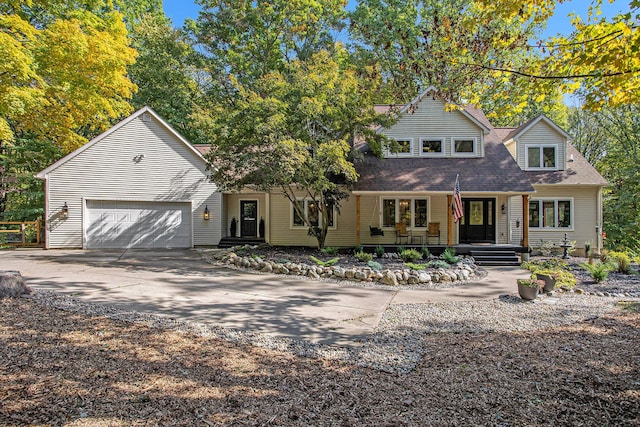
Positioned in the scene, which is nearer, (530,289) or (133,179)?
(530,289)

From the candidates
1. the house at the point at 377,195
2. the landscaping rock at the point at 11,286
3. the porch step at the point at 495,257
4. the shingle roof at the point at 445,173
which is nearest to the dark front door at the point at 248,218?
the house at the point at 377,195

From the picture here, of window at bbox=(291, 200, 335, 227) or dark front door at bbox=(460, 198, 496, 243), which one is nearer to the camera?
dark front door at bbox=(460, 198, 496, 243)

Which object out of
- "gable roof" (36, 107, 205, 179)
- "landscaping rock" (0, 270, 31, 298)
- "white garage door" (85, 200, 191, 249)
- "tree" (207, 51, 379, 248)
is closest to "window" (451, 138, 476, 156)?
"tree" (207, 51, 379, 248)

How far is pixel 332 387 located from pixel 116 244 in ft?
53.4

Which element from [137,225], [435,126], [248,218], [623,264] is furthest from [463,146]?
[137,225]

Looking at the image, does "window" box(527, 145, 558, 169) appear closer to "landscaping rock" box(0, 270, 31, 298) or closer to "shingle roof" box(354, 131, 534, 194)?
"shingle roof" box(354, 131, 534, 194)

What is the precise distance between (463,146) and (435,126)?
1499mm

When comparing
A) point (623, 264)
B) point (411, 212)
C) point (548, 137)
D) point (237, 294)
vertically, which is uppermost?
point (548, 137)

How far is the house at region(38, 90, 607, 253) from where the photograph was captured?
645 inches

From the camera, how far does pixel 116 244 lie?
17.1m

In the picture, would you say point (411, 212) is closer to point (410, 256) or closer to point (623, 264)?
point (410, 256)

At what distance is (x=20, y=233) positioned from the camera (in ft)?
67.9

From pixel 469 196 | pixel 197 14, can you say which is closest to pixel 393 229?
pixel 469 196

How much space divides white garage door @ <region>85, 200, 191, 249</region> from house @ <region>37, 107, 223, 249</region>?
0.04m
